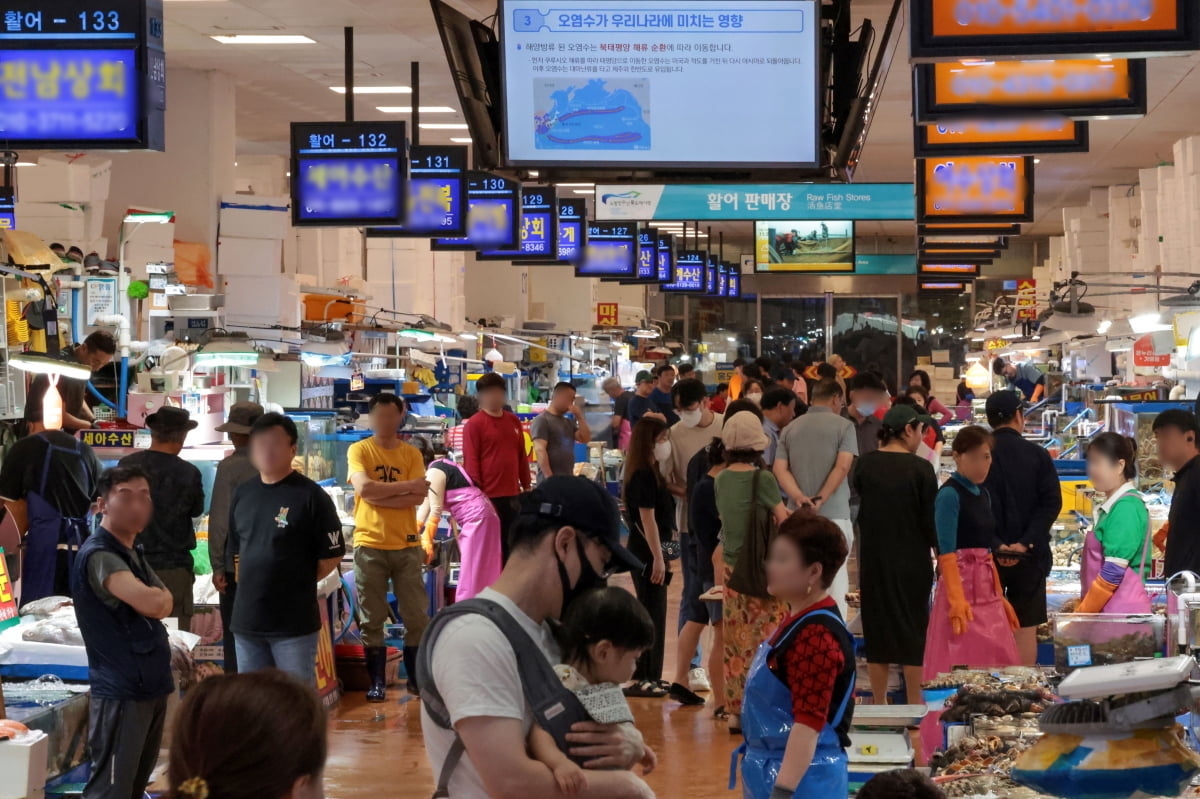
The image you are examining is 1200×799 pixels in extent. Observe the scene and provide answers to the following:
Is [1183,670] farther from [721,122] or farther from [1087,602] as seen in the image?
[721,122]

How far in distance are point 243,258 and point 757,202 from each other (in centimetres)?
507

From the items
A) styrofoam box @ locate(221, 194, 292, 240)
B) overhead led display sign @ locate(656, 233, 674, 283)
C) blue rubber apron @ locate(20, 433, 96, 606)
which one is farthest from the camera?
overhead led display sign @ locate(656, 233, 674, 283)

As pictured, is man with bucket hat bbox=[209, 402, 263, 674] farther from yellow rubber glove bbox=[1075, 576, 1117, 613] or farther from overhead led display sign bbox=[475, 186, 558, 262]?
overhead led display sign bbox=[475, 186, 558, 262]

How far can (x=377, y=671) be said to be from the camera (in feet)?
28.5

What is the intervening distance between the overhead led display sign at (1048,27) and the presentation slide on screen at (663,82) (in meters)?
1.62

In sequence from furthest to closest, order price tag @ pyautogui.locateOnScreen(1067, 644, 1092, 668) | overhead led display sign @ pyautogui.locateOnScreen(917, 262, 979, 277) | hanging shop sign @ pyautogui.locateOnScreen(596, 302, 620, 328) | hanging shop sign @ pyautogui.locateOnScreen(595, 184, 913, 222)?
hanging shop sign @ pyautogui.locateOnScreen(596, 302, 620, 328)
overhead led display sign @ pyautogui.locateOnScreen(917, 262, 979, 277)
hanging shop sign @ pyautogui.locateOnScreen(595, 184, 913, 222)
price tag @ pyautogui.locateOnScreen(1067, 644, 1092, 668)

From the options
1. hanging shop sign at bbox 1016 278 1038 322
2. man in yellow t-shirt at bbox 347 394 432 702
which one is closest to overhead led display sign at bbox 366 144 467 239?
man in yellow t-shirt at bbox 347 394 432 702

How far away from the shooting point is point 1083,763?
2.96 meters

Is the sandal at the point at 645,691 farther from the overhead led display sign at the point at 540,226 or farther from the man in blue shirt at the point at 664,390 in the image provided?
the overhead led display sign at the point at 540,226

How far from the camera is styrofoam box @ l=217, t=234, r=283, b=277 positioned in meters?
13.2

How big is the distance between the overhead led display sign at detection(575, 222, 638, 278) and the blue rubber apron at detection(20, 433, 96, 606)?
1099 centimetres

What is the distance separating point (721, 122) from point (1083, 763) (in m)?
4.37

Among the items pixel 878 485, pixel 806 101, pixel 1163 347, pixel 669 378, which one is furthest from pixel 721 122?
pixel 669 378

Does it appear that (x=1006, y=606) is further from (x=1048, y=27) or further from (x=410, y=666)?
(x=410, y=666)
